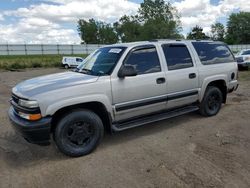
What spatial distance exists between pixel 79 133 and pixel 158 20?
66.1 m

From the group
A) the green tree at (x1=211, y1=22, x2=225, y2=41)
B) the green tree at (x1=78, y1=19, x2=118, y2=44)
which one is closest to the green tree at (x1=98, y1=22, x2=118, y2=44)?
the green tree at (x1=78, y1=19, x2=118, y2=44)

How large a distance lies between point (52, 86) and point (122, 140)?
1706 millimetres

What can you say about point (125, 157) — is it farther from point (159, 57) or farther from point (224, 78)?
point (224, 78)

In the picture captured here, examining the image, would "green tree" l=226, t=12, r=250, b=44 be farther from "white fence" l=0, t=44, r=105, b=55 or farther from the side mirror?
the side mirror

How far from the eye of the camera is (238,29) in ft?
301

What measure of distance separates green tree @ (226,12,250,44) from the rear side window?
8720 centimetres

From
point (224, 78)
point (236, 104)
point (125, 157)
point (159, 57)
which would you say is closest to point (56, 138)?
point (125, 157)

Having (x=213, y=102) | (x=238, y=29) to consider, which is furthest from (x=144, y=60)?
(x=238, y=29)

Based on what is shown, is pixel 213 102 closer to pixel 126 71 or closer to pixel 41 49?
pixel 126 71

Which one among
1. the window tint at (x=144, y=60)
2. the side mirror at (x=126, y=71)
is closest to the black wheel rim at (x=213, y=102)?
the window tint at (x=144, y=60)

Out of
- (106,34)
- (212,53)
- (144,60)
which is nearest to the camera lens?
(144,60)

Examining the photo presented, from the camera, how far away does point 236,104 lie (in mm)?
7684

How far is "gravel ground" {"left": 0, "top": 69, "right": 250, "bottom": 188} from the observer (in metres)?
3.70

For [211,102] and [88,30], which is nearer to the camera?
[211,102]
